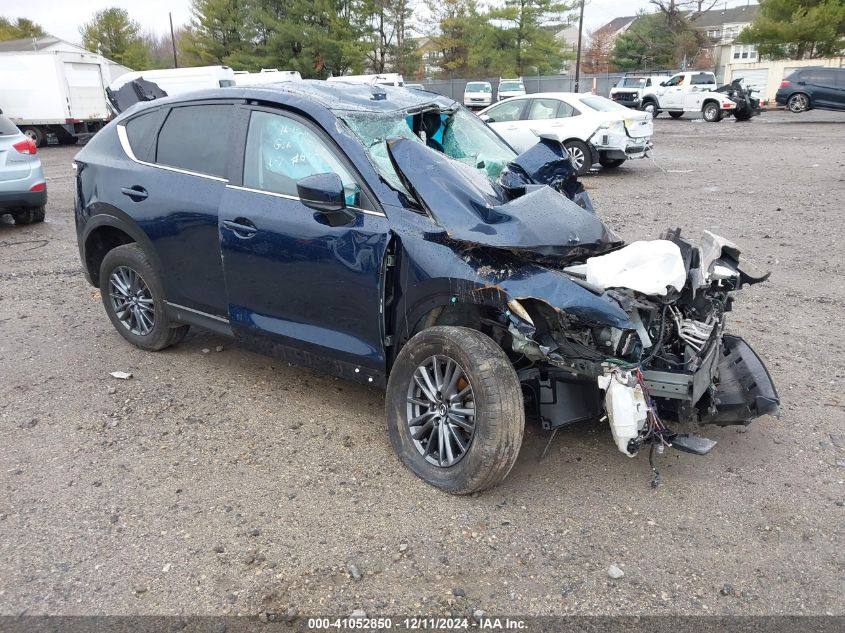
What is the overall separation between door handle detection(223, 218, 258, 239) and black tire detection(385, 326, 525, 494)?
1208 millimetres

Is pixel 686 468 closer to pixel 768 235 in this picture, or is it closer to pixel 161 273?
pixel 161 273

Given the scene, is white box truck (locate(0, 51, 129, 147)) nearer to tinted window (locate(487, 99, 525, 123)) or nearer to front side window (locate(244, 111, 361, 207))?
tinted window (locate(487, 99, 525, 123))

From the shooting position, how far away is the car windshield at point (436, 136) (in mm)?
3877

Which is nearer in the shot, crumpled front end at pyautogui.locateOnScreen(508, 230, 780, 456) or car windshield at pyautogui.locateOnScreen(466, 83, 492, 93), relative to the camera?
crumpled front end at pyautogui.locateOnScreen(508, 230, 780, 456)

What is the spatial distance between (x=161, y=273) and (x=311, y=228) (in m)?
1.48

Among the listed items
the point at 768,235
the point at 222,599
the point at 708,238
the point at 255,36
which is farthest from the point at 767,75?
the point at 222,599

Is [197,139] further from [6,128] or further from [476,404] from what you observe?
[6,128]

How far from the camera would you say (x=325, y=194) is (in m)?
3.55

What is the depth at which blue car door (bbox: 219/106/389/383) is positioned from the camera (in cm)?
368

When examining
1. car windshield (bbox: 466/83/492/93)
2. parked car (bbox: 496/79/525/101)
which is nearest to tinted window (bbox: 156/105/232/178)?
car windshield (bbox: 466/83/492/93)

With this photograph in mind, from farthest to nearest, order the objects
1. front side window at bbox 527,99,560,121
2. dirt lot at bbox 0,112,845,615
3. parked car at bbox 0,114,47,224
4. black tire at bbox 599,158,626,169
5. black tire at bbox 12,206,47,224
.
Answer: black tire at bbox 599,158,626,169, front side window at bbox 527,99,560,121, black tire at bbox 12,206,47,224, parked car at bbox 0,114,47,224, dirt lot at bbox 0,112,845,615

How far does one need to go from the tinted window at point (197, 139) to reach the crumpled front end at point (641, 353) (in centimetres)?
226

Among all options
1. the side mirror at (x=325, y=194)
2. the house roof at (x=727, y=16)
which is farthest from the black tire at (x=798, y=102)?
the house roof at (x=727, y=16)

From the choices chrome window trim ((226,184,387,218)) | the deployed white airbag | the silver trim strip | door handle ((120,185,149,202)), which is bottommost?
the silver trim strip
